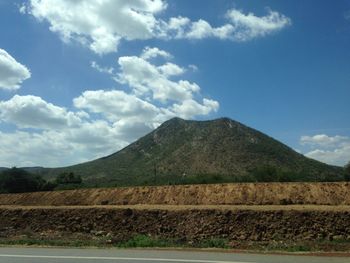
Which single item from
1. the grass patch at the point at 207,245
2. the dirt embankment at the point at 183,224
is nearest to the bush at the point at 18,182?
the dirt embankment at the point at 183,224

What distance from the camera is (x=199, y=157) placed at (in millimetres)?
92062

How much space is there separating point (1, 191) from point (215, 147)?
4834cm

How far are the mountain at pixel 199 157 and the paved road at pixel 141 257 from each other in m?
61.2

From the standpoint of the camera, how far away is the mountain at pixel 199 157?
276 feet

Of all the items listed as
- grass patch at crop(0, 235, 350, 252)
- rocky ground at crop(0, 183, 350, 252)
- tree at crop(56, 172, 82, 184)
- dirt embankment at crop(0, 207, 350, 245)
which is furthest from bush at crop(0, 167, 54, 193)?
grass patch at crop(0, 235, 350, 252)

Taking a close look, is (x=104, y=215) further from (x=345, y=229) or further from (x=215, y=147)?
(x=215, y=147)

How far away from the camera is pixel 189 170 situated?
85312 millimetres

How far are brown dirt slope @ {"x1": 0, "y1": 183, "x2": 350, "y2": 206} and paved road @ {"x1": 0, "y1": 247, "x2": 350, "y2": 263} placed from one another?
20.3 metres

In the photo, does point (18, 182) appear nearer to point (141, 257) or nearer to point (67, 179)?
point (67, 179)

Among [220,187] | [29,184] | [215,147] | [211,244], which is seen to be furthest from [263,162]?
[211,244]

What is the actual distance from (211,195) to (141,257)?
23.2m

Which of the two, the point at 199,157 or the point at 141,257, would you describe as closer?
the point at 141,257

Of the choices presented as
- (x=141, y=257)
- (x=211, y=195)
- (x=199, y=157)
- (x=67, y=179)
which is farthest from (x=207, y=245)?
(x=199, y=157)

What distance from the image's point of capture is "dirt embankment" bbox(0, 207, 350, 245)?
2367 cm
